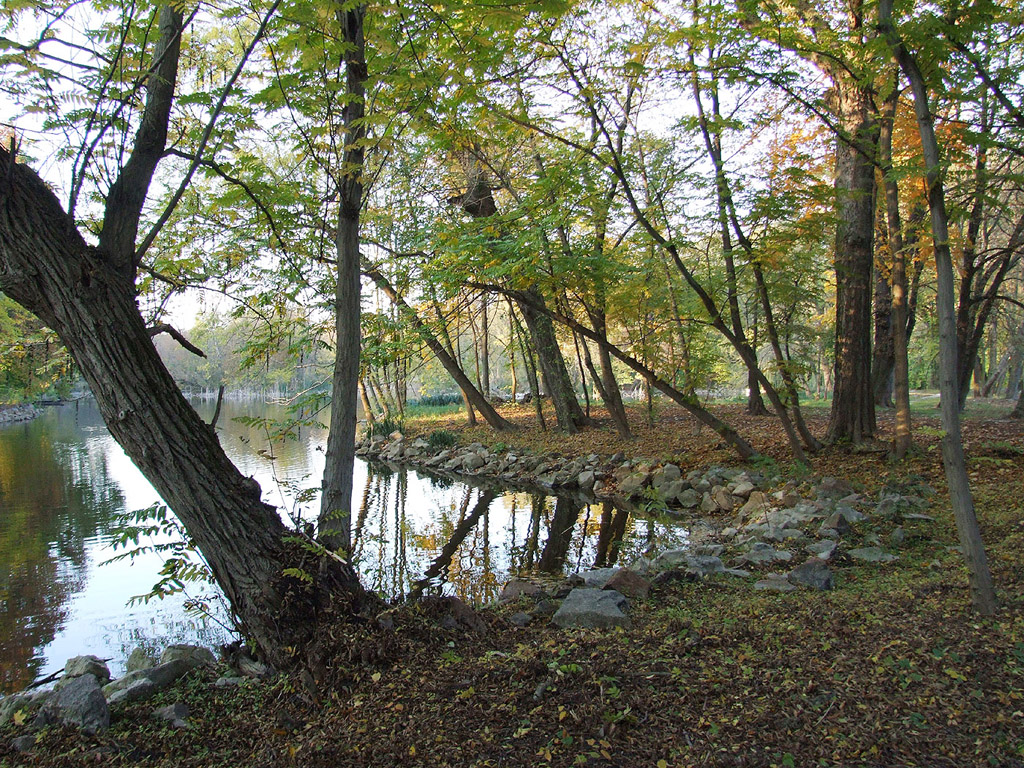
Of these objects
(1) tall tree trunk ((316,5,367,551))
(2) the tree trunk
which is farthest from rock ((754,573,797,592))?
(2) the tree trunk

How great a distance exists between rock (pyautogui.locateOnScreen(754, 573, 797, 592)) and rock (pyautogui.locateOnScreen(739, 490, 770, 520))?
2481 millimetres

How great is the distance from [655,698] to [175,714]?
202cm

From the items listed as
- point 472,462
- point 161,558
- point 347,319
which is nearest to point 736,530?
point 347,319

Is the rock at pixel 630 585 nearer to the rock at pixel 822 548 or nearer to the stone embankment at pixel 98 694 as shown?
the rock at pixel 822 548

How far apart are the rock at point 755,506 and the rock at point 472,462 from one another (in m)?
6.59

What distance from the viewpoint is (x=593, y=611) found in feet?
11.3

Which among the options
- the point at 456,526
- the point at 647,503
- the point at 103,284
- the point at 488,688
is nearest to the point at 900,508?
the point at 647,503

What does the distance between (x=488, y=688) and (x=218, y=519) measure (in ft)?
4.75

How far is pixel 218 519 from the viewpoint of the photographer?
289cm

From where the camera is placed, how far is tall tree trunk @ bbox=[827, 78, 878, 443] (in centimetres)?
730

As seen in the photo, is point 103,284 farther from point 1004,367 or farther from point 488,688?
point 1004,367

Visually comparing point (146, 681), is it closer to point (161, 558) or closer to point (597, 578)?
point (597, 578)

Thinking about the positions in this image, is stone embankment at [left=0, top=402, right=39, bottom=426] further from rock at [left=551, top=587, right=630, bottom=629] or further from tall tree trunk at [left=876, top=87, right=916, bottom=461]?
tall tree trunk at [left=876, top=87, right=916, bottom=461]

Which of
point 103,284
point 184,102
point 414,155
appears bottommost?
point 103,284
